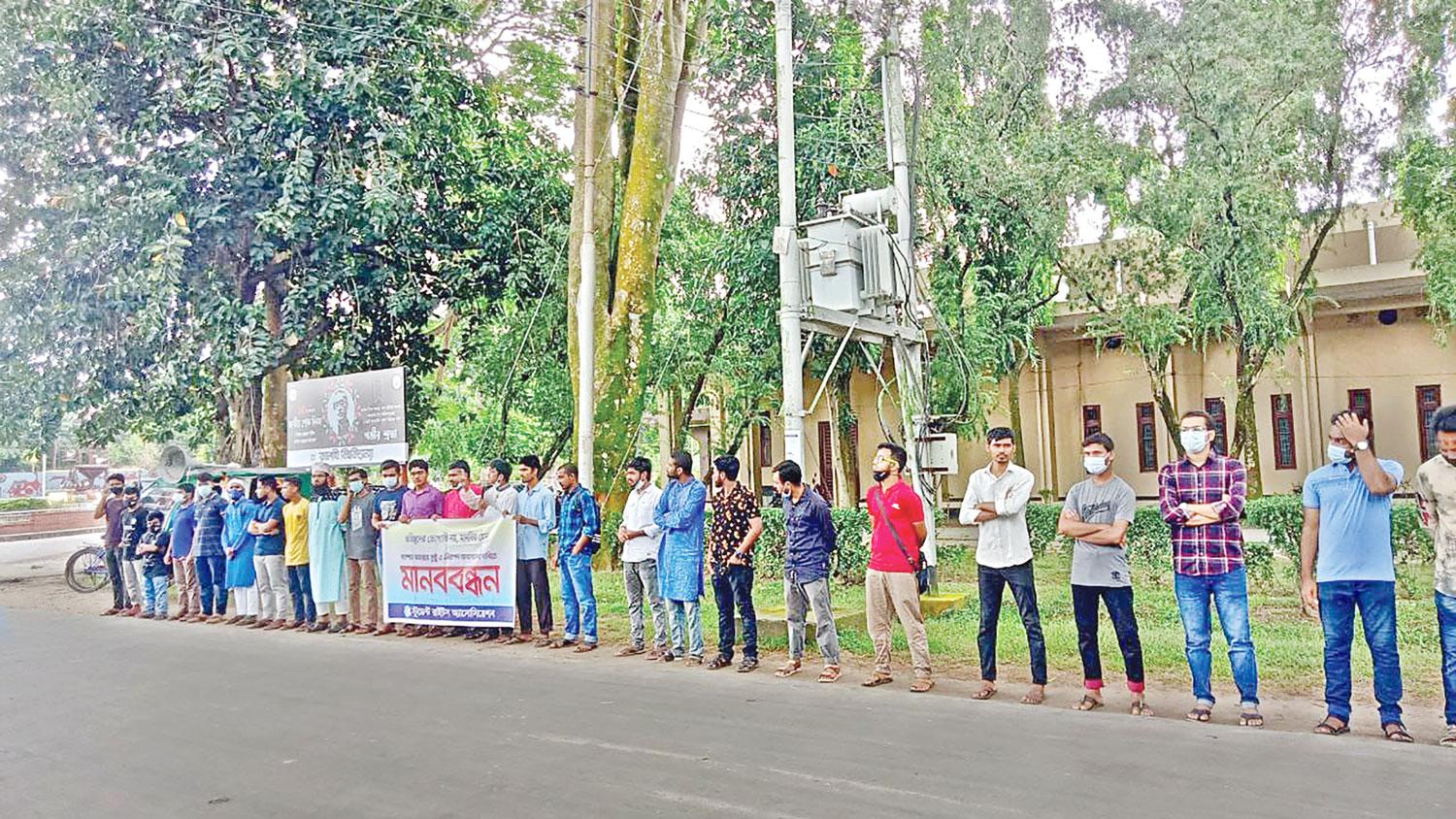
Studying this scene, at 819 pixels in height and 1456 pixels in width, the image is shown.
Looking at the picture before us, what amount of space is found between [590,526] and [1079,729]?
198 inches

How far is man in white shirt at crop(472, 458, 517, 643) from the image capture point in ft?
36.5

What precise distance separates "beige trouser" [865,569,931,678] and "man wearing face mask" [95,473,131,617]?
1088cm

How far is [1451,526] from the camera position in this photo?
6062 mm

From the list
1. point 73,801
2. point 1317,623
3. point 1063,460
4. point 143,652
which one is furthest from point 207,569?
point 1063,460

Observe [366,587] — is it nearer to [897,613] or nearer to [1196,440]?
[897,613]

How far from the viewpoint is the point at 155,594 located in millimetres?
14188

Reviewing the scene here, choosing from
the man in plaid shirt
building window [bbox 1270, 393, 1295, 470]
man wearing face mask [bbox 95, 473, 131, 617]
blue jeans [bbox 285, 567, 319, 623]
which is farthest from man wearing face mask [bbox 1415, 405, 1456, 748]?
building window [bbox 1270, 393, 1295, 470]

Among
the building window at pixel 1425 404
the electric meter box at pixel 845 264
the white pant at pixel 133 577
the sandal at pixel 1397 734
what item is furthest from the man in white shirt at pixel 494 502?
the building window at pixel 1425 404

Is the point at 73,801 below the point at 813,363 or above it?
below

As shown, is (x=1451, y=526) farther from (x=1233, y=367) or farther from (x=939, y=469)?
(x=1233, y=367)

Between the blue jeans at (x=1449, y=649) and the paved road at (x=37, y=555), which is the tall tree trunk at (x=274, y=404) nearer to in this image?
the paved road at (x=37, y=555)

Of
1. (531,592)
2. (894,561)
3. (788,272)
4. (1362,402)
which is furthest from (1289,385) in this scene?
(531,592)

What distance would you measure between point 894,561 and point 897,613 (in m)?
0.42

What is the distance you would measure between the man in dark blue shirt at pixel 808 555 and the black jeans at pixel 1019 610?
1.29 metres
